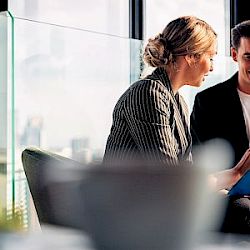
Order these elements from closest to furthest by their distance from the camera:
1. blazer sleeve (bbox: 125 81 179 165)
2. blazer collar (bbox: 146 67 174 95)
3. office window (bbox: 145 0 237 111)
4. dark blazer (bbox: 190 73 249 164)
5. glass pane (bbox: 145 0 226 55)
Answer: blazer sleeve (bbox: 125 81 179 165) < blazer collar (bbox: 146 67 174 95) < dark blazer (bbox: 190 73 249 164) < office window (bbox: 145 0 237 111) < glass pane (bbox: 145 0 226 55)

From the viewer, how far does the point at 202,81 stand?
2.88m

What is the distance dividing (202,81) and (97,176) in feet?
3.54

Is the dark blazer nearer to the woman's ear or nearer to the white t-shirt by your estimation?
the white t-shirt

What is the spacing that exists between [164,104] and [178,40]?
1.05ft

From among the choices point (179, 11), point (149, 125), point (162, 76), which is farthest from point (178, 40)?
point (179, 11)

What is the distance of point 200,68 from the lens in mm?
2729

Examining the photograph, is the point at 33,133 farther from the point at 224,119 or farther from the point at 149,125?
the point at 224,119

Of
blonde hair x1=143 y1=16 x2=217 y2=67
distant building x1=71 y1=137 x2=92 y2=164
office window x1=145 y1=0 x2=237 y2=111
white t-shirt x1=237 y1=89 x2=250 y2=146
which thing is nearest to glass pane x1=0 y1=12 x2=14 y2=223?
distant building x1=71 y1=137 x2=92 y2=164

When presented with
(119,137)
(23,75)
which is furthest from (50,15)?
(119,137)

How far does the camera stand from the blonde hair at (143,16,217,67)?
8.23ft

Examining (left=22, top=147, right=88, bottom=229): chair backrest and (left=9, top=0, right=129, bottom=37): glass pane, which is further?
(left=9, top=0, right=129, bottom=37): glass pane

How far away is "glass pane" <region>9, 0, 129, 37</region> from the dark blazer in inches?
26.3

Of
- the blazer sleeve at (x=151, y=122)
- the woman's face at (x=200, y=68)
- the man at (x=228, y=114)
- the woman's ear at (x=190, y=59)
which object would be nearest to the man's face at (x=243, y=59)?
the man at (x=228, y=114)

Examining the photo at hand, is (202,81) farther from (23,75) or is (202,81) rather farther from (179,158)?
(23,75)
